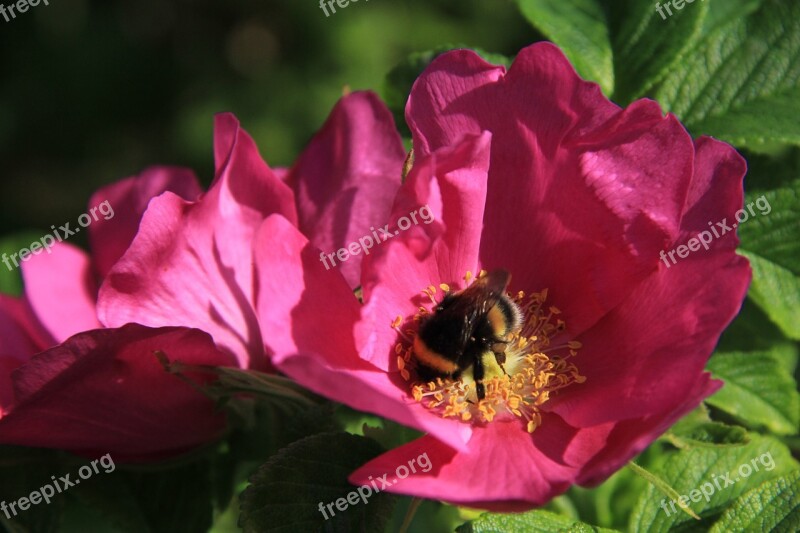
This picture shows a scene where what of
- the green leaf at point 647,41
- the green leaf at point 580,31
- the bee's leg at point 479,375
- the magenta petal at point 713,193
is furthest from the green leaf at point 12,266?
the magenta petal at point 713,193

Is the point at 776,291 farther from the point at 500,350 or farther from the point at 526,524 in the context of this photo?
the point at 526,524

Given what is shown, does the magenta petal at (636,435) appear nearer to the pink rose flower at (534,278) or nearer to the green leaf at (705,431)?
the pink rose flower at (534,278)

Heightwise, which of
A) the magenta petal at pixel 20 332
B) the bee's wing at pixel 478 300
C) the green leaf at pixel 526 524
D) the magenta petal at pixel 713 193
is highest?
the magenta petal at pixel 20 332

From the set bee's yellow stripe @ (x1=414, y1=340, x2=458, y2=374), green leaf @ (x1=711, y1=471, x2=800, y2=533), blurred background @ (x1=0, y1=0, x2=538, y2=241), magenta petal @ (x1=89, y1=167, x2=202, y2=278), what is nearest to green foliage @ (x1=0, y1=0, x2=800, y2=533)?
green leaf @ (x1=711, y1=471, x2=800, y2=533)

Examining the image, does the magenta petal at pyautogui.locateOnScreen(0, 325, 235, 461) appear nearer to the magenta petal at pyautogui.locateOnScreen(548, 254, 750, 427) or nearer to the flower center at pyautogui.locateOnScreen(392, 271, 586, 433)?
the flower center at pyautogui.locateOnScreen(392, 271, 586, 433)

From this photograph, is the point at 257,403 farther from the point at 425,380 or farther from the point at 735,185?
the point at 735,185

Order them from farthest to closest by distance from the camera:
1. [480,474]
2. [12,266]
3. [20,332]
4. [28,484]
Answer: [12,266], [20,332], [28,484], [480,474]

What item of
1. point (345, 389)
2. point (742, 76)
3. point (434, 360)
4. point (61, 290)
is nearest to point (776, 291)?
point (742, 76)
